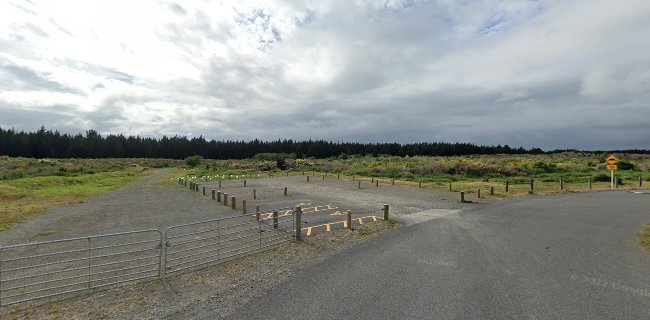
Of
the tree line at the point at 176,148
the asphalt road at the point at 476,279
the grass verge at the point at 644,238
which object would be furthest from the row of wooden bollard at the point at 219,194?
the tree line at the point at 176,148

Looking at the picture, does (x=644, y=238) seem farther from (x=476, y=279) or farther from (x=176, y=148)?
(x=176, y=148)

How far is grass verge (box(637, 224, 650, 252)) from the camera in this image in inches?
416

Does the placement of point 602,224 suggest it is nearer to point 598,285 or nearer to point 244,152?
point 598,285

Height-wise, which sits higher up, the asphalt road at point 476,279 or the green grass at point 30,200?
the asphalt road at point 476,279

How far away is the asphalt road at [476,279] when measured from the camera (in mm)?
5949

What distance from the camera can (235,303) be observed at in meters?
6.29

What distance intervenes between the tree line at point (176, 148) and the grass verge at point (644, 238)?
111112 mm

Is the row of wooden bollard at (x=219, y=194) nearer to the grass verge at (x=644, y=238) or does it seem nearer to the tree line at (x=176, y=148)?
the grass verge at (x=644, y=238)

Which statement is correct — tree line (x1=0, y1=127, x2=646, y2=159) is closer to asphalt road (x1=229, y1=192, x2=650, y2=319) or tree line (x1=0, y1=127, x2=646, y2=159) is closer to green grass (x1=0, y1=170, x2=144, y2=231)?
green grass (x1=0, y1=170, x2=144, y2=231)

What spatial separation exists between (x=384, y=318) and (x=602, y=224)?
14.0 m

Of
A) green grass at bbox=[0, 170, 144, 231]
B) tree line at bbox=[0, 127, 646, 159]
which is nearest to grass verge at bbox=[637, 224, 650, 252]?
green grass at bbox=[0, 170, 144, 231]

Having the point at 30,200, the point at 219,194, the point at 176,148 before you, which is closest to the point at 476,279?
the point at 219,194

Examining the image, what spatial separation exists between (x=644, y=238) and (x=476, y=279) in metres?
8.93

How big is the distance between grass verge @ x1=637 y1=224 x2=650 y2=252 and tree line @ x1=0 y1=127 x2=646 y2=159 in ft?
365
